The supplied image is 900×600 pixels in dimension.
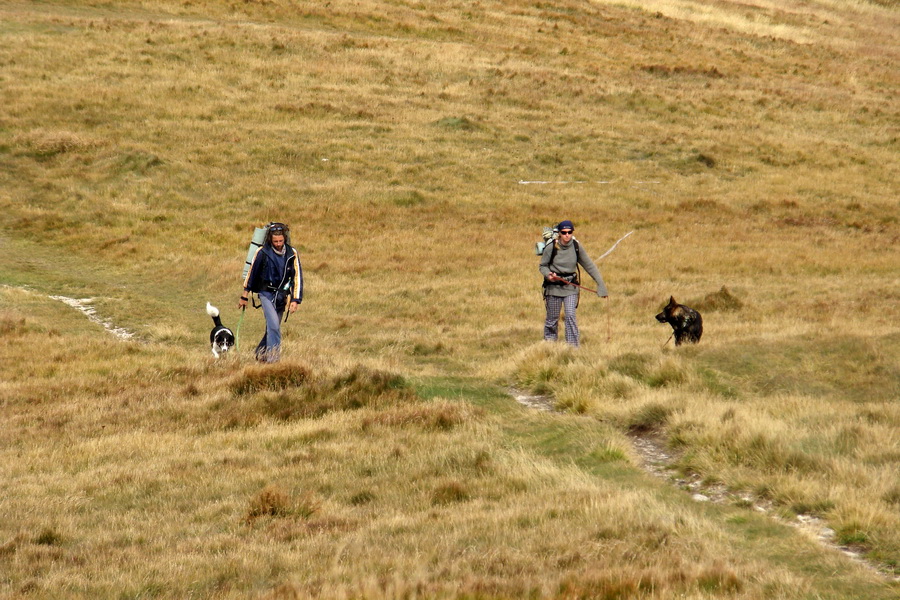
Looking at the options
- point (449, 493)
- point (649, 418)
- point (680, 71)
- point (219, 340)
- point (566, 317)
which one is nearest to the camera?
point (449, 493)

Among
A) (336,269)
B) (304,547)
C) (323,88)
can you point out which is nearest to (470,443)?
(304,547)

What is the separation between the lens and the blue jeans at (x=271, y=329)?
1152 cm

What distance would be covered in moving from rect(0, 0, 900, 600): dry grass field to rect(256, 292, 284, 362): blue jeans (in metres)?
0.36

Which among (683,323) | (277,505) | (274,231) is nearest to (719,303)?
(683,323)

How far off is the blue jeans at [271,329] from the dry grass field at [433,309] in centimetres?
36

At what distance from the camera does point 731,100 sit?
43469 mm

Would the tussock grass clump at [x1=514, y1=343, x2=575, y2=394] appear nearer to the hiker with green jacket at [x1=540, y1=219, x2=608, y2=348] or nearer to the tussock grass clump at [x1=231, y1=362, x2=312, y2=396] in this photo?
the hiker with green jacket at [x1=540, y1=219, x2=608, y2=348]

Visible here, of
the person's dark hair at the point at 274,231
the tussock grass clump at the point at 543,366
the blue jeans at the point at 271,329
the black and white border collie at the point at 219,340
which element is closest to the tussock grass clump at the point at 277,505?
the tussock grass clump at the point at 543,366

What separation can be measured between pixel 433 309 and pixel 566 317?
629 centimetres

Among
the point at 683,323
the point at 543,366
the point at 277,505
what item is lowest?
the point at 277,505

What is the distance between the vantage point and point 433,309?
724 inches

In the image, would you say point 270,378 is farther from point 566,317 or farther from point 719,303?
point 719,303

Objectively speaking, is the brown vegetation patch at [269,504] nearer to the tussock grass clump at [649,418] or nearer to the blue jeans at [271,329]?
the tussock grass clump at [649,418]

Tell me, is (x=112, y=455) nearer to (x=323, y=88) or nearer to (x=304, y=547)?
(x=304, y=547)
